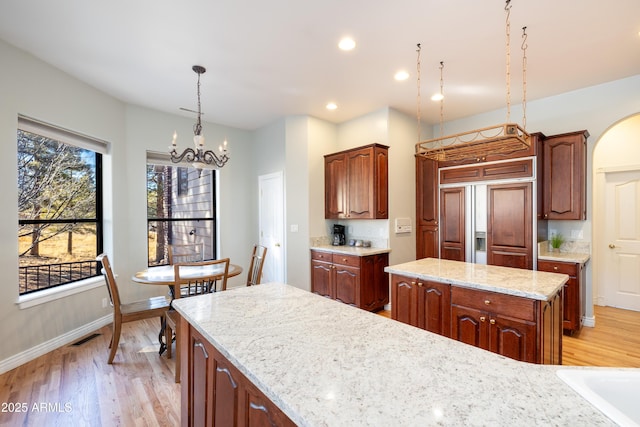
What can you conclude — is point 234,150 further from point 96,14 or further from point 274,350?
point 274,350

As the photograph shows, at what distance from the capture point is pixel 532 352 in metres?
1.95

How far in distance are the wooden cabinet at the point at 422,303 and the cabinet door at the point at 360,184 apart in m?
1.53

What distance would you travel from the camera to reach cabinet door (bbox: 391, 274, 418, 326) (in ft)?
8.46

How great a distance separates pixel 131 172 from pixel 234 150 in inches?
65.8

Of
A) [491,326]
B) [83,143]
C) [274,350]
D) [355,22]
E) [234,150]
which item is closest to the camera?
[274,350]

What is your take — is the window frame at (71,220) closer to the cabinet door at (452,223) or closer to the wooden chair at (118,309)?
the wooden chair at (118,309)

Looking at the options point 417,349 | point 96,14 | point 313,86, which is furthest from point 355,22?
point 417,349

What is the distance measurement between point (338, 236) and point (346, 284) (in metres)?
0.93

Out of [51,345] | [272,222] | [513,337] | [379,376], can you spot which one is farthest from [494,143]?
[51,345]

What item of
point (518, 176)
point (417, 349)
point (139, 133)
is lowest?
point (417, 349)

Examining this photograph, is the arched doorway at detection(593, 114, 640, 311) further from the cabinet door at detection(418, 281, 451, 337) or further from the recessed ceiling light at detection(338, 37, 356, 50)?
the recessed ceiling light at detection(338, 37, 356, 50)

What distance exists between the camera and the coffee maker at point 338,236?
15.4 feet

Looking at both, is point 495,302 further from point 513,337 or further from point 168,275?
point 168,275

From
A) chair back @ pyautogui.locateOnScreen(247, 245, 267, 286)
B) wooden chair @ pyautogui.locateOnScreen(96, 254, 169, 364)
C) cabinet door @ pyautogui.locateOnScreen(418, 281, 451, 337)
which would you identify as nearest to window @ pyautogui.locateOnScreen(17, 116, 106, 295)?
wooden chair @ pyautogui.locateOnScreen(96, 254, 169, 364)
